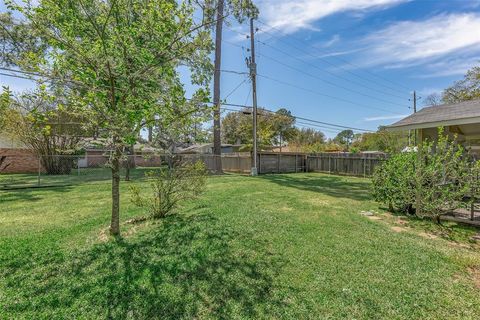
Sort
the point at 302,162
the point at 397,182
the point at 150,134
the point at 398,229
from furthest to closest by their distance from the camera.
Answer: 1. the point at 302,162
2. the point at 397,182
3. the point at 398,229
4. the point at 150,134

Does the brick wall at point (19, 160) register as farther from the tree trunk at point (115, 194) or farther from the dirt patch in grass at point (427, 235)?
the dirt patch in grass at point (427, 235)

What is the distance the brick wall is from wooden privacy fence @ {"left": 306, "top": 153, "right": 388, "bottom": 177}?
21.3 metres

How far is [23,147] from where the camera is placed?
18734 millimetres

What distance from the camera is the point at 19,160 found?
19875 mm

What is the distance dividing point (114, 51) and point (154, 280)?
3189 mm

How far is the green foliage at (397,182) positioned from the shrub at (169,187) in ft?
15.3

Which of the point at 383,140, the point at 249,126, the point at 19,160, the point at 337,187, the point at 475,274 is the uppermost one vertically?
the point at 249,126

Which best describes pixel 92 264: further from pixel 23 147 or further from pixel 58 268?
pixel 23 147

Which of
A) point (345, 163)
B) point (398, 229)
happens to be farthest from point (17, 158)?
point (398, 229)

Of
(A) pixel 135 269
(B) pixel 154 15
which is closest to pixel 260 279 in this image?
(A) pixel 135 269

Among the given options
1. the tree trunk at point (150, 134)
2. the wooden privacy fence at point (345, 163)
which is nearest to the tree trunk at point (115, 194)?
the tree trunk at point (150, 134)

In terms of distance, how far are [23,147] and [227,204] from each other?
1935 cm

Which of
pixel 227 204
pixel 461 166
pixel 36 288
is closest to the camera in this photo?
pixel 36 288

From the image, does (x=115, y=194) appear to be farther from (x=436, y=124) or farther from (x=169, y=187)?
(x=436, y=124)
